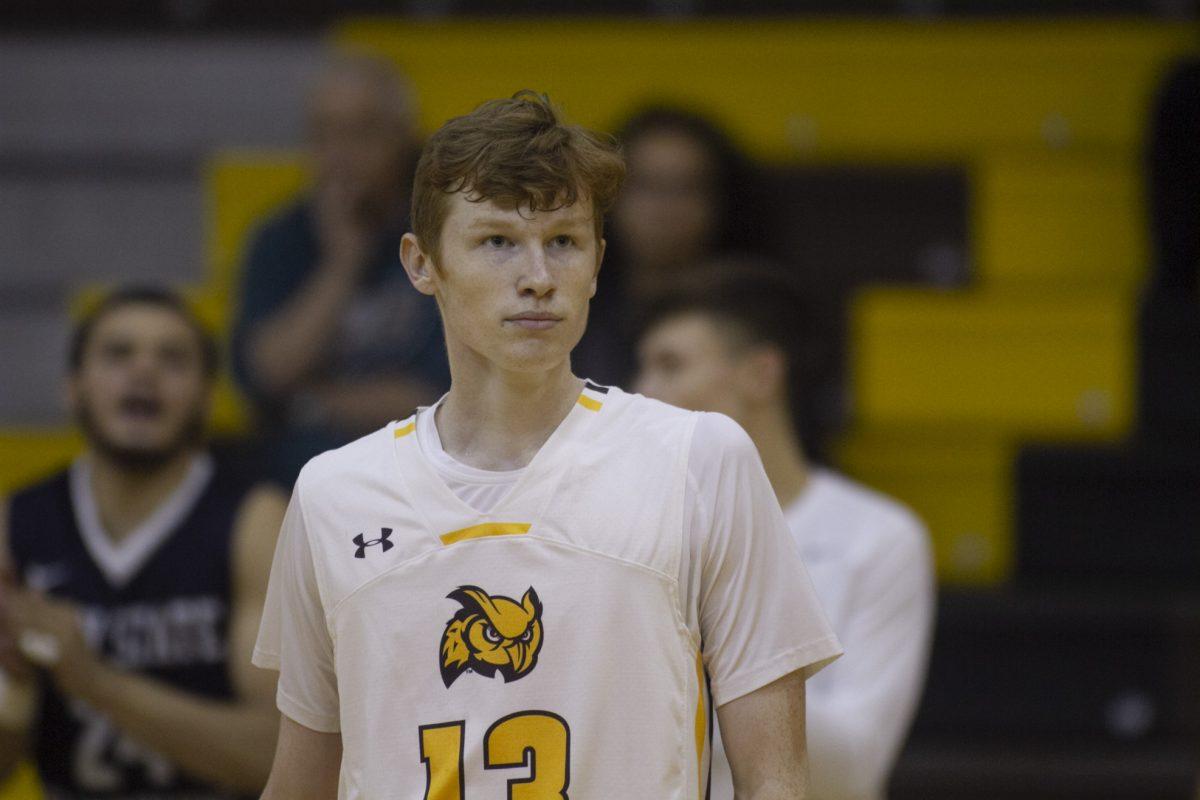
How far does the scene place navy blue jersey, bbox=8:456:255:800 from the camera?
393cm

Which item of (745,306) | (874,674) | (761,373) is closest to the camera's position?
(874,674)

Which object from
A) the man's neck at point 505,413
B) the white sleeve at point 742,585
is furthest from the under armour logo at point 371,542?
the white sleeve at point 742,585

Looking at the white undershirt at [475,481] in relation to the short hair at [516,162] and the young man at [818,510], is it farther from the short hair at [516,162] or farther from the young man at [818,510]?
the young man at [818,510]

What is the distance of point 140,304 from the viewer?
4227mm

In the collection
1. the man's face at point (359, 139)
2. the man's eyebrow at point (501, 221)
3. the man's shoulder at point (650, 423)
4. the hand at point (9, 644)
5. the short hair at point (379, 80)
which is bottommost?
the hand at point (9, 644)

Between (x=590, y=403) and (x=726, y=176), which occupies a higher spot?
(x=726, y=176)

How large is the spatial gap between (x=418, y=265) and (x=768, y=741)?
66 cm

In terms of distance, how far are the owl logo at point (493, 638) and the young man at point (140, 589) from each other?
187 cm

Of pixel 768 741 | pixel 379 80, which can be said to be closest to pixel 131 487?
pixel 379 80

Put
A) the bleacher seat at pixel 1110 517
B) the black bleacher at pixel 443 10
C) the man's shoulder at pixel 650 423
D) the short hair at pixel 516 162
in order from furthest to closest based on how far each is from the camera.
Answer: the black bleacher at pixel 443 10
the bleacher seat at pixel 1110 517
the man's shoulder at pixel 650 423
the short hair at pixel 516 162

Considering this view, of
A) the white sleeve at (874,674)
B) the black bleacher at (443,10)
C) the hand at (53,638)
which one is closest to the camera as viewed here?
the white sleeve at (874,674)

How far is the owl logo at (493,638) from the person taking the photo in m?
1.94

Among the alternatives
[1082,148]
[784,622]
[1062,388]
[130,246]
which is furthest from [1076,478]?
[784,622]

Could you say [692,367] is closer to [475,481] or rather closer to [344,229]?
[475,481]
